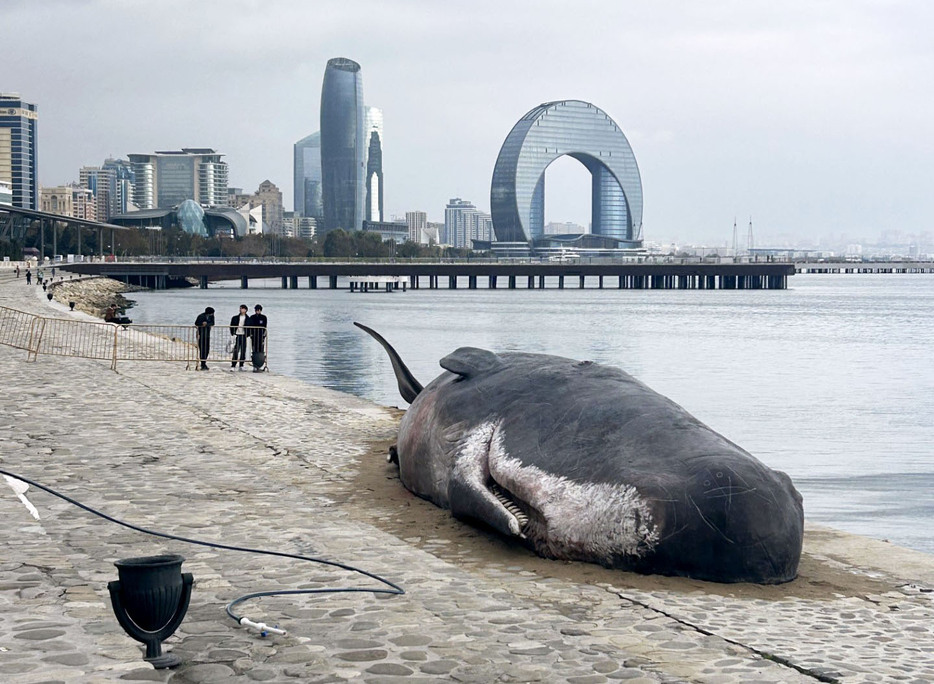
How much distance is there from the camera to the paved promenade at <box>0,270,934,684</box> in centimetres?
673

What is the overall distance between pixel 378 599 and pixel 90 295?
88.9 m

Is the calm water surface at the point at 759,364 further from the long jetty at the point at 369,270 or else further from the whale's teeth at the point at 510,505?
the long jetty at the point at 369,270

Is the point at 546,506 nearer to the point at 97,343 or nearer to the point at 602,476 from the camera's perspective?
the point at 602,476

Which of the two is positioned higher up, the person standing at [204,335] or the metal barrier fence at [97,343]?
the person standing at [204,335]

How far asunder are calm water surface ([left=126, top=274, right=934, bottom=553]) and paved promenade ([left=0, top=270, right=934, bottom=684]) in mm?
6652

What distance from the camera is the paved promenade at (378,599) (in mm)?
6730

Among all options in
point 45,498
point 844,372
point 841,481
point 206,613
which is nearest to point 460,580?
point 206,613

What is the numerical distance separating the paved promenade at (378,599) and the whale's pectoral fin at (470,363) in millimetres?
1468

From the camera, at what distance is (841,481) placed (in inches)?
805

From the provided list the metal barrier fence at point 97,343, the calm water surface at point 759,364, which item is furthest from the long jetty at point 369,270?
the metal barrier fence at point 97,343

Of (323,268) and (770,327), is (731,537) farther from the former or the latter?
(323,268)

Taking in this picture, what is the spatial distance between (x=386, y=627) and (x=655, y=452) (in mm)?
2945

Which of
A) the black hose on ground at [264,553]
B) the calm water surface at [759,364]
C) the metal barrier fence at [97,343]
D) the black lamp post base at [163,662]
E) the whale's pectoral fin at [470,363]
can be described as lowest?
the calm water surface at [759,364]

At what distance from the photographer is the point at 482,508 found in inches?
397
